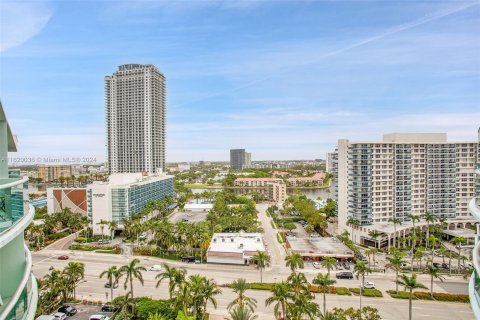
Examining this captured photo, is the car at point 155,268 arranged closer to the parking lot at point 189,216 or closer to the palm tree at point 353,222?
the parking lot at point 189,216

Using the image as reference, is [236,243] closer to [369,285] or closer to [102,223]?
[369,285]

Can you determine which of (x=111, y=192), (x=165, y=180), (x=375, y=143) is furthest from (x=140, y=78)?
(x=375, y=143)

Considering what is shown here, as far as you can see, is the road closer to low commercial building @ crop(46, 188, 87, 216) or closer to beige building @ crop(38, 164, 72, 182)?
low commercial building @ crop(46, 188, 87, 216)

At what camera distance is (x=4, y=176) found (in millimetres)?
7871

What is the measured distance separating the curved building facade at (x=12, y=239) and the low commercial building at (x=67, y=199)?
5835cm

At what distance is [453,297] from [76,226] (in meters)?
53.1

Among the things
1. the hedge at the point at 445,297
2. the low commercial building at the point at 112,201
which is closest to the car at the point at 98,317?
the hedge at the point at 445,297

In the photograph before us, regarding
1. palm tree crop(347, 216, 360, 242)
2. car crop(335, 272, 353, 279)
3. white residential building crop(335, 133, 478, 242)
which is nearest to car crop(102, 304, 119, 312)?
car crop(335, 272, 353, 279)

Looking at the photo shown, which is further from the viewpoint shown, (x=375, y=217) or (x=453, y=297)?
(x=375, y=217)

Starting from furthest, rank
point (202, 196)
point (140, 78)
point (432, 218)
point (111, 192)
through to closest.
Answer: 1. point (140, 78)
2. point (202, 196)
3. point (111, 192)
4. point (432, 218)

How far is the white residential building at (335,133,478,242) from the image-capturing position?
4903cm

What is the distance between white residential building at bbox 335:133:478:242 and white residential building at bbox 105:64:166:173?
64656 millimetres

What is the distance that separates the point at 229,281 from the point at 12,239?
94.2 feet

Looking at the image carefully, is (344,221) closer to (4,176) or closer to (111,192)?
(111,192)
